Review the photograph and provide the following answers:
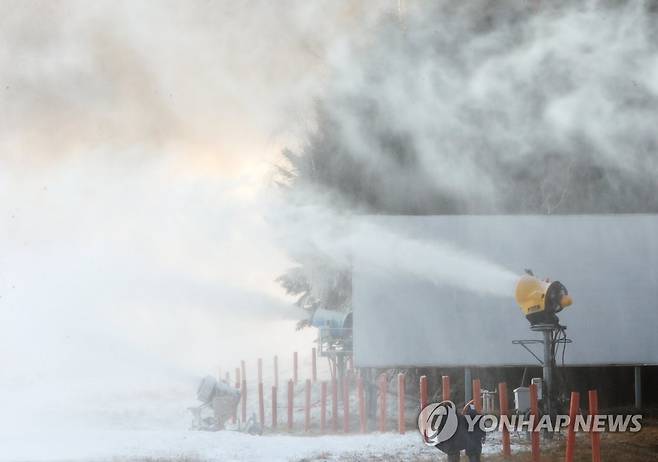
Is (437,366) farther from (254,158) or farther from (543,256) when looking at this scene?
(254,158)

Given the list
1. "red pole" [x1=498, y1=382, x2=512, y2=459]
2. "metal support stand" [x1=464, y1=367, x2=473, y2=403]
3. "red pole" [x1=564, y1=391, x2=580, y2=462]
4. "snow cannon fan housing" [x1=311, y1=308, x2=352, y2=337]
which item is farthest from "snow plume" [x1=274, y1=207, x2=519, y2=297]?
"red pole" [x1=564, y1=391, x2=580, y2=462]

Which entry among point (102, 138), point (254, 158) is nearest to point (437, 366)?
point (254, 158)

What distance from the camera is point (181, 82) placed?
1059 cm

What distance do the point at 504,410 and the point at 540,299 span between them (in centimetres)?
130

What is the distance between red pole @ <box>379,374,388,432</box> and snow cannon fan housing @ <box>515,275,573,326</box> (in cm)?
170

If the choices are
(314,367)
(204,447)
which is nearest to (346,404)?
(314,367)

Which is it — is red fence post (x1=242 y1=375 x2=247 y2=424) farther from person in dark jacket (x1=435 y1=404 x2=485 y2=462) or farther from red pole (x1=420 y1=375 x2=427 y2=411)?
person in dark jacket (x1=435 y1=404 x2=485 y2=462)

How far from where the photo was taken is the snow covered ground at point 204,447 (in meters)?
9.39

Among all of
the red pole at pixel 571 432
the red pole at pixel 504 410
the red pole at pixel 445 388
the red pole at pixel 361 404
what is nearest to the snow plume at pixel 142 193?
the red pole at pixel 361 404

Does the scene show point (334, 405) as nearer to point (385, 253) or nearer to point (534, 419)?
point (385, 253)

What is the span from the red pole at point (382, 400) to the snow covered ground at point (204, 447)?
109 mm

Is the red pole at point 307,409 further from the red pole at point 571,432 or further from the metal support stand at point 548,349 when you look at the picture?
the red pole at point 571,432

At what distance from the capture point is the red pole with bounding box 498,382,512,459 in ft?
31.2

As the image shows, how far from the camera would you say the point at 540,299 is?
10227mm
